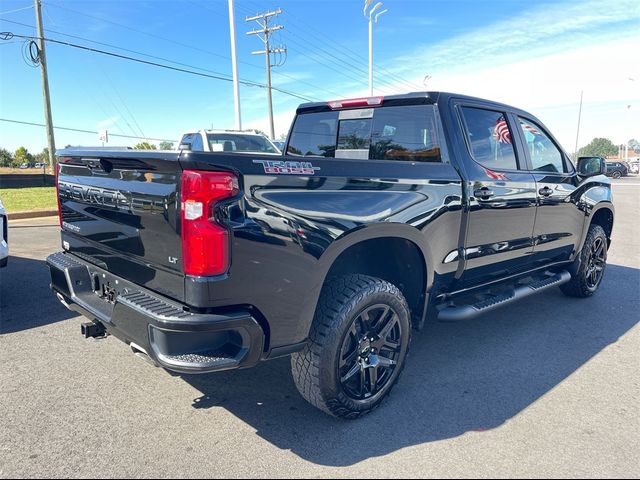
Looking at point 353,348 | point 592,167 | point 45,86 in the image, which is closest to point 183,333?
point 353,348

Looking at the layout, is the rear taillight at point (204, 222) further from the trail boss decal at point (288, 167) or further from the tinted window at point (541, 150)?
the tinted window at point (541, 150)

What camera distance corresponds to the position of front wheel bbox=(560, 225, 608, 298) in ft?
17.0

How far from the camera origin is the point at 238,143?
11992 millimetres

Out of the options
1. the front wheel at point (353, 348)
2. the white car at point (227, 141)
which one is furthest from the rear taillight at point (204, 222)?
the white car at point (227, 141)

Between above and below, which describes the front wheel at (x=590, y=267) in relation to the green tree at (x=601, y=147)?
below

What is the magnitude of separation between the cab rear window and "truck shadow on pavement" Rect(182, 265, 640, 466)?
1.59 m

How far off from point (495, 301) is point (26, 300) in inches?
183

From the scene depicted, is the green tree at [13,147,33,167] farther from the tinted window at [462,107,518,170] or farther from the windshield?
the tinted window at [462,107,518,170]

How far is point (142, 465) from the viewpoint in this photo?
7.73ft

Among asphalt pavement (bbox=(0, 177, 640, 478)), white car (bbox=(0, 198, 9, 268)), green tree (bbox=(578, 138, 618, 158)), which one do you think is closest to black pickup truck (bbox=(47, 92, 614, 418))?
asphalt pavement (bbox=(0, 177, 640, 478))

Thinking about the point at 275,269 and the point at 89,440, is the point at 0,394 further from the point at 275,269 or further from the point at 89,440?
the point at 275,269

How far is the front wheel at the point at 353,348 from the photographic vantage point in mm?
2619

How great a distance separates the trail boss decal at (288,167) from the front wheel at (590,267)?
13.0 ft

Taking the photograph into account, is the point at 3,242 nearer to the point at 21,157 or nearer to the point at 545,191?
the point at 545,191
